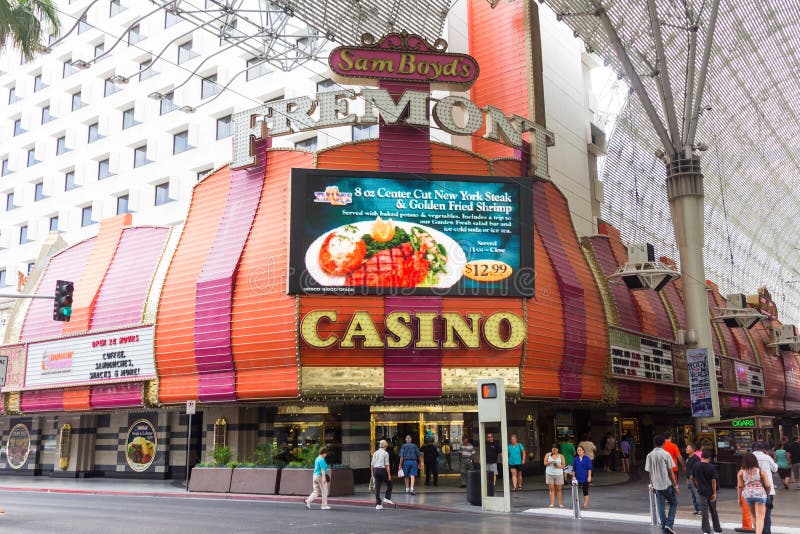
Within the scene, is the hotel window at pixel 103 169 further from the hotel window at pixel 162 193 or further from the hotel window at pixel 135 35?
the hotel window at pixel 135 35

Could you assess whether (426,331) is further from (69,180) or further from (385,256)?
(69,180)

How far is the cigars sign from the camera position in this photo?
24453mm

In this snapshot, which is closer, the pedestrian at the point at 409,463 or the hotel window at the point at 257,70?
the pedestrian at the point at 409,463

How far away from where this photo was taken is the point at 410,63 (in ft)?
92.3

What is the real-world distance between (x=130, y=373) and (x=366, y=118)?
13362mm

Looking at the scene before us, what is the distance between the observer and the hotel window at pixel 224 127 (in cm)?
3910

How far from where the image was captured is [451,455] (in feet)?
100.0

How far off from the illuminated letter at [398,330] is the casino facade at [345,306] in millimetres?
49

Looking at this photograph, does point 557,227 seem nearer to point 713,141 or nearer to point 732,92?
point 732,92

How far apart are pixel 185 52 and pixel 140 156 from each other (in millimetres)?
6616

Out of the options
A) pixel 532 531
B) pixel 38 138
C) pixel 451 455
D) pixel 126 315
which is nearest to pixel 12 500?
pixel 126 315

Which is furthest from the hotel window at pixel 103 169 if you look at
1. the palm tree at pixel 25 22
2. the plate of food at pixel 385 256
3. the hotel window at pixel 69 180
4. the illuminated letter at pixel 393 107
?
the plate of food at pixel 385 256

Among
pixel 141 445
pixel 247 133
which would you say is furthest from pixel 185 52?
pixel 141 445

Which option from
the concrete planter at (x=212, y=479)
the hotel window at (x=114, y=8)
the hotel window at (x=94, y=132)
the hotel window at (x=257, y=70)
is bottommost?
the concrete planter at (x=212, y=479)
